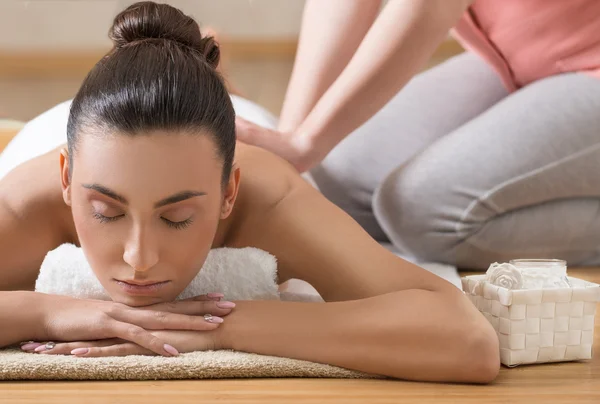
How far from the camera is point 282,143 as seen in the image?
1.54 meters

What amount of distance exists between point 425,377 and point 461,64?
1414 millimetres

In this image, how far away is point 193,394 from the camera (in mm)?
1005

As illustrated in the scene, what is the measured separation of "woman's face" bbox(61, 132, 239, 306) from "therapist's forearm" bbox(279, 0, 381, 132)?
76 cm

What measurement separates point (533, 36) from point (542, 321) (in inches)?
43.7

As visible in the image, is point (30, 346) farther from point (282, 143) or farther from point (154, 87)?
point (282, 143)

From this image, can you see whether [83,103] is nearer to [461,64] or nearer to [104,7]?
[461,64]

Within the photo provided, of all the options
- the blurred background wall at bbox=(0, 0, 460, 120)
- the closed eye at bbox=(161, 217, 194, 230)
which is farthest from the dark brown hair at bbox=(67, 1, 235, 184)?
the blurred background wall at bbox=(0, 0, 460, 120)

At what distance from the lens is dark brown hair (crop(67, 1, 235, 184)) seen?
1.06m

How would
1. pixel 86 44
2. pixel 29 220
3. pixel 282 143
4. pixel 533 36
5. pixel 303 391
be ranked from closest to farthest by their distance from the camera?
pixel 303 391 → pixel 29 220 → pixel 282 143 → pixel 533 36 → pixel 86 44

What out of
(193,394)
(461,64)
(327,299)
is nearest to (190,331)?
(193,394)

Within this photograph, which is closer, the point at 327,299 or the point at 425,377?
the point at 425,377

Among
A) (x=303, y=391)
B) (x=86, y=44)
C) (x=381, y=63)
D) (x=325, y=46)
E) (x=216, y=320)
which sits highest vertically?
(x=86, y=44)

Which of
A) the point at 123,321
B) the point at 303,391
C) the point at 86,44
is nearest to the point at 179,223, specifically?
the point at 123,321

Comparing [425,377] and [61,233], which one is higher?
[61,233]
